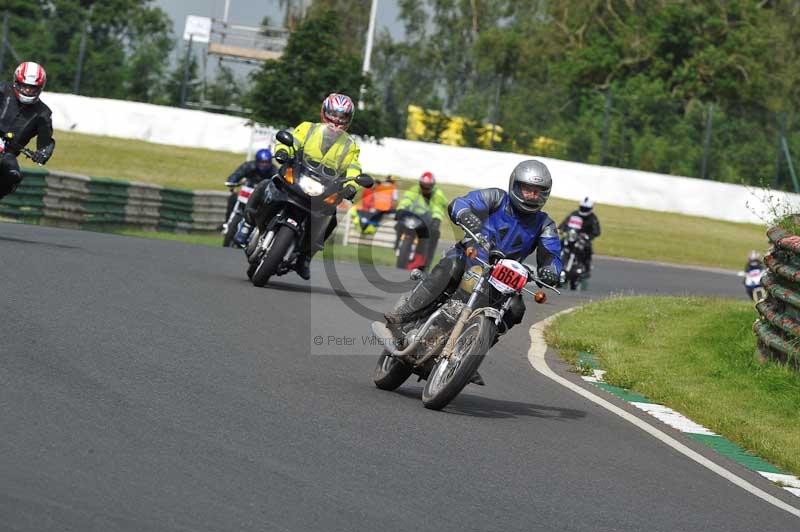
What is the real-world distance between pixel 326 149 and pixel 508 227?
5.33 meters

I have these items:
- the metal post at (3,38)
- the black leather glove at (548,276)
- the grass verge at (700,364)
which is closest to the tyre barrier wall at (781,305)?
the grass verge at (700,364)

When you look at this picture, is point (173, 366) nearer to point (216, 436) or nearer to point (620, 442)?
point (216, 436)

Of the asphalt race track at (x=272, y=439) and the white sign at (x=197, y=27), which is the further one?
the white sign at (x=197, y=27)

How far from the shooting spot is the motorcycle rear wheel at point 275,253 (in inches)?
563

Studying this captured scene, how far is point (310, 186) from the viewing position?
47.3 ft

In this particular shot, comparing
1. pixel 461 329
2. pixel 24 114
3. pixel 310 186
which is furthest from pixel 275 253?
pixel 461 329

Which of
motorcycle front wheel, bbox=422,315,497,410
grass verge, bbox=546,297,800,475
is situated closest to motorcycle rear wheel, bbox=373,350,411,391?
motorcycle front wheel, bbox=422,315,497,410

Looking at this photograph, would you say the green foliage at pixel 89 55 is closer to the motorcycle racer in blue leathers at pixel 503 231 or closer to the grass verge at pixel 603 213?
the grass verge at pixel 603 213

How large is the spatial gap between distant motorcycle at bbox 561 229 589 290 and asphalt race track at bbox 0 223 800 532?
13.5 m

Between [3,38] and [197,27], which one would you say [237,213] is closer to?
[3,38]

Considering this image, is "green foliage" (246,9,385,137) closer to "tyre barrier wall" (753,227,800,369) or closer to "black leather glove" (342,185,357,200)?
"black leather glove" (342,185,357,200)

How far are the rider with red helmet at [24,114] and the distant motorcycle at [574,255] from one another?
511 inches

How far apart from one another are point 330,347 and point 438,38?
64083 millimetres

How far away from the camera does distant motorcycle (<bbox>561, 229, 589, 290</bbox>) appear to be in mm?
26516
